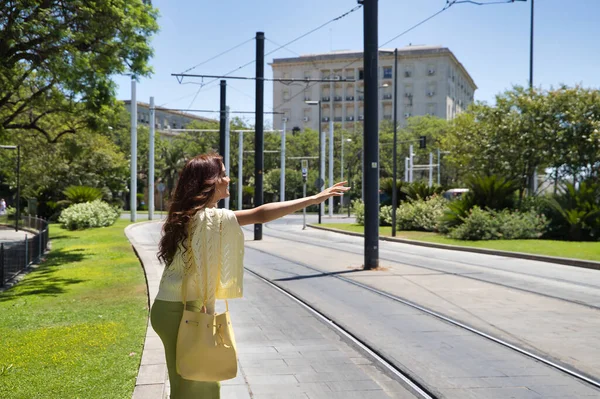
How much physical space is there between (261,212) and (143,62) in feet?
58.4

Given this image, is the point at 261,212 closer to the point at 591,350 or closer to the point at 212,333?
the point at 212,333

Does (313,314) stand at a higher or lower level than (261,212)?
lower

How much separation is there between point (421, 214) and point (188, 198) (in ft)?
93.8

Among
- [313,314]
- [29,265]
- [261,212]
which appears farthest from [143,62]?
[261,212]

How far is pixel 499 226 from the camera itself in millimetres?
24156

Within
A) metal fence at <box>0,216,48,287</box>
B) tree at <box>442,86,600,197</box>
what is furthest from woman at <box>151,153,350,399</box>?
tree at <box>442,86,600,197</box>

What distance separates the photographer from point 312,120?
348ft

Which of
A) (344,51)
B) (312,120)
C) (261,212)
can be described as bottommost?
(261,212)

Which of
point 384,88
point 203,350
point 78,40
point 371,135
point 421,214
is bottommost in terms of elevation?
point 421,214

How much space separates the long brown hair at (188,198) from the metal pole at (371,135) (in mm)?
11350

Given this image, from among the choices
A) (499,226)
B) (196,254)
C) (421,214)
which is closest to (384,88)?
(421,214)

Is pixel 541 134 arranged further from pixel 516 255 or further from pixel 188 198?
pixel 188 198

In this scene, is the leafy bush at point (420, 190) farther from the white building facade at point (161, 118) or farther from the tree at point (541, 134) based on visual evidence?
the white building facade at point (161, 118)

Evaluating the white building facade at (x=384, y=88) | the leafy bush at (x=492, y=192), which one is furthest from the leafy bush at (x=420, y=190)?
the white building facade at (x=384, y=88)
